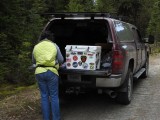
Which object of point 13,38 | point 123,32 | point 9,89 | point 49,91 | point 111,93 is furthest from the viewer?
point 13,38

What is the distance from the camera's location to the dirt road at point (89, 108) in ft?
24.3

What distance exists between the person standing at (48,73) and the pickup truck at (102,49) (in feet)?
2.78

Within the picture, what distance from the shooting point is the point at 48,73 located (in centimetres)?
662

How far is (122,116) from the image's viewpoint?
7.50m

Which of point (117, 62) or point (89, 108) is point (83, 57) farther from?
point (89, 108)

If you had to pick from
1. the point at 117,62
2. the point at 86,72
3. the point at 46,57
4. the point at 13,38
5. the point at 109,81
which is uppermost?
the point at 46,57

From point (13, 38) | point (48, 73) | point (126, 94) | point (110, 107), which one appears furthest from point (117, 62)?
point (13, 38)

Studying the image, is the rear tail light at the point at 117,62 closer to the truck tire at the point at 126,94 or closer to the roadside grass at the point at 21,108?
the truck tire at the point at 126,94

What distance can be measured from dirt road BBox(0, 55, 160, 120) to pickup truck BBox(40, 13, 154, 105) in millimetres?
367

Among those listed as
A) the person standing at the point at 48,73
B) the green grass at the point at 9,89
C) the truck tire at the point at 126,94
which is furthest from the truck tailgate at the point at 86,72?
the green grass at the point at 9,89

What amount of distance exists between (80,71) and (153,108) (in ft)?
6.63

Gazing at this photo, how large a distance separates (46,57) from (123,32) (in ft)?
9.01

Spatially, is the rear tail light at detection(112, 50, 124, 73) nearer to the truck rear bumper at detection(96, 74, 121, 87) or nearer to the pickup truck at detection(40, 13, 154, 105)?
the pickup truck at detection(40, 13, 154, 105)

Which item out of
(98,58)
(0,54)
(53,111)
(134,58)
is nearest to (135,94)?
(134,58)
